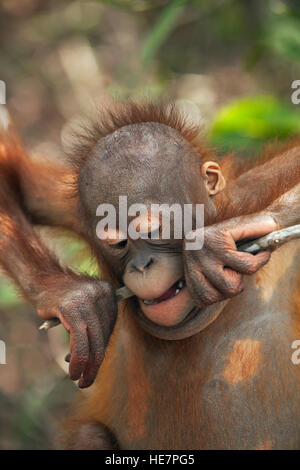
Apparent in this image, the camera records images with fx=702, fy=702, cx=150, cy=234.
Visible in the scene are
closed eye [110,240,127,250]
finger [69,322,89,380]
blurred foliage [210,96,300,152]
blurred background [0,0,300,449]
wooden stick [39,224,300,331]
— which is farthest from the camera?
blurred background [0,0,300,449]

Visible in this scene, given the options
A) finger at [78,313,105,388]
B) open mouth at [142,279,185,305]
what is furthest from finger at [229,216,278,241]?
finger at [78,313,105,388]

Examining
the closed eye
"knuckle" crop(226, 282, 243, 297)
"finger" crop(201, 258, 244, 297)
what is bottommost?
"knuckle" crop(226, 282, 243, 297)

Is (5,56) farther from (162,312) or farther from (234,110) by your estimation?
(162,312)

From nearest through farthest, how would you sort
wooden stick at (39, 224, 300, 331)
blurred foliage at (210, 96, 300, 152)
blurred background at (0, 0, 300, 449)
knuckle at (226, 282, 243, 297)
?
wooden stick at (39, 224, 300, 331), knuckle at (226, 282, 243, 297), blurred foliage at (210, 96, 300, 152), blurred background at (0, 0, 300, 449)

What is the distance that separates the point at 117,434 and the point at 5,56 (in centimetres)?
351

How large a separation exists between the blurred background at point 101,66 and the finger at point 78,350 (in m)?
1.78

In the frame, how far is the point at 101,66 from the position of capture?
512 cm

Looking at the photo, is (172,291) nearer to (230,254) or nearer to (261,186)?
(230,254)

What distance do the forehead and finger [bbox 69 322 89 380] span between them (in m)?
0.37

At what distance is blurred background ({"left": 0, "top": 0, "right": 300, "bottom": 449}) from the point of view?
3.94 metres

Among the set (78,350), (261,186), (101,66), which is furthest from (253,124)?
(101,66)

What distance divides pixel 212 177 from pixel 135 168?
31 centimetres

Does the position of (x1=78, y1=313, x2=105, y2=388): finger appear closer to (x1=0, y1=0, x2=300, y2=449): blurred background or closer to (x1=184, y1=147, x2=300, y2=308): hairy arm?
(x1=184, y1=147, x2=300, y2=308): hairy arm
